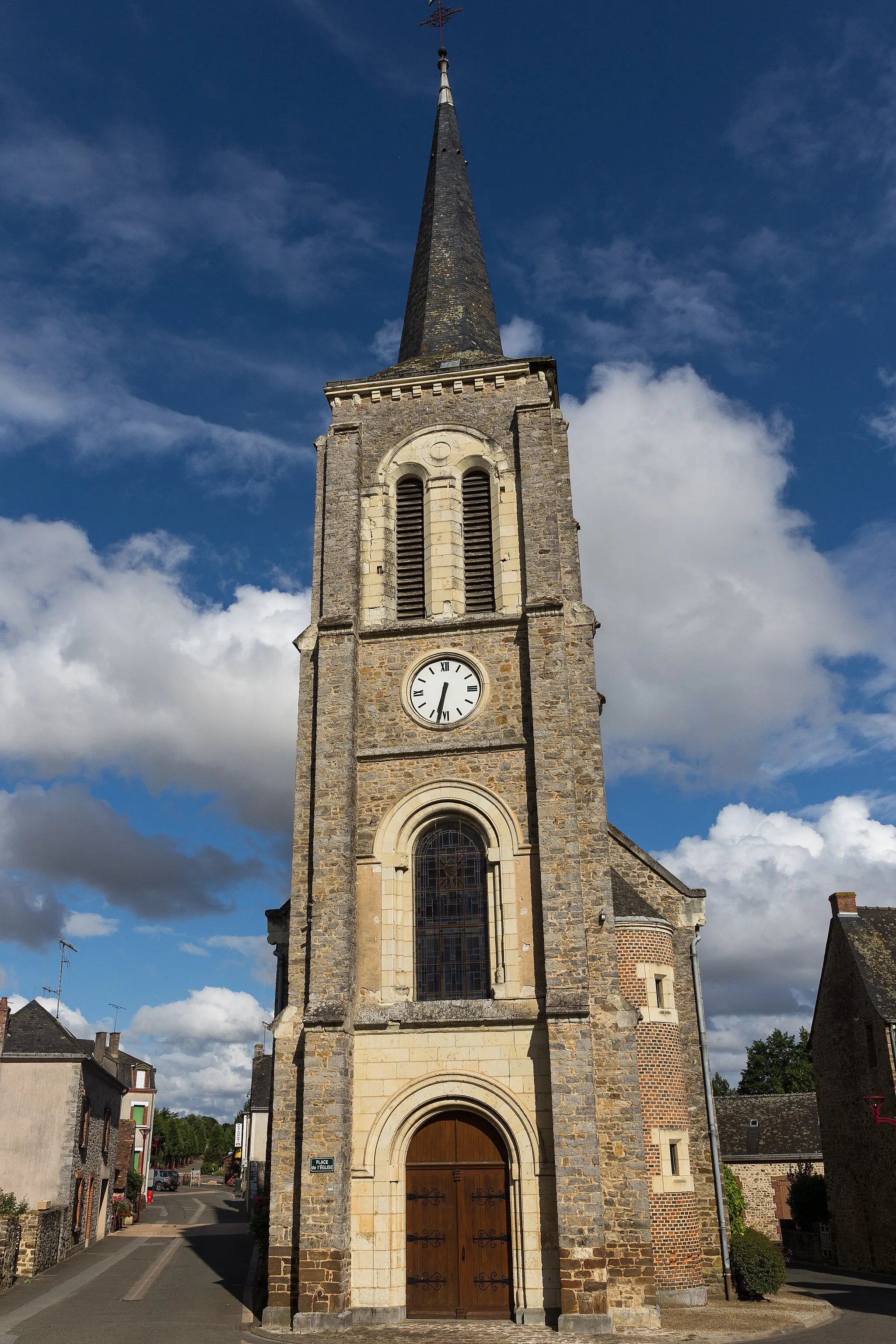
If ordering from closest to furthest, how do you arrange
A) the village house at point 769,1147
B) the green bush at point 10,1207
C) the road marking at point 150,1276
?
the road marking at point 150,1276 < the green bush at point 10,1207 < the village house at point 769,1147

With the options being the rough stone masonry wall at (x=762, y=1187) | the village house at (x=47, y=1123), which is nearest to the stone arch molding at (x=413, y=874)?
the village house at (x=47, y=1123)

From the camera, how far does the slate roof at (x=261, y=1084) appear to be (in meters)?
47.1

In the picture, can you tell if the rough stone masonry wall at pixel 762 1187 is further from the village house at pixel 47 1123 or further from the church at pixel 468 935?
the village house at pixel 47 1123

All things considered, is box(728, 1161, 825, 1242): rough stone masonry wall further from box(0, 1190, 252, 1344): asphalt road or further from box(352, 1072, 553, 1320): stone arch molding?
box(352, 1072, 553, 1320): stone arch molding

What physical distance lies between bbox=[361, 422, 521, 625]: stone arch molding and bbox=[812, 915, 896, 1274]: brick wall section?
15.0 meters

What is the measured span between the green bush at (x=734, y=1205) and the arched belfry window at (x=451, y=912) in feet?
22.8

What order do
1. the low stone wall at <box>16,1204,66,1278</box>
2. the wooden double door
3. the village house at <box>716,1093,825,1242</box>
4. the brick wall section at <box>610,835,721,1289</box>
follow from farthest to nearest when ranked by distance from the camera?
the village house at <box>716,1093,825,1242</box> < the low stone wall at <box>16,1204,66,1278</box> < the brick wall section at <box>610,835,721,1289</box> < the wooden double door

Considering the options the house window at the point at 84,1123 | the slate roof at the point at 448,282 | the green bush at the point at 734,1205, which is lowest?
the green bush at the point at 734,1205

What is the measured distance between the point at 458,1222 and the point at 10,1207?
36.4 ft

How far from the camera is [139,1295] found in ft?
61.2

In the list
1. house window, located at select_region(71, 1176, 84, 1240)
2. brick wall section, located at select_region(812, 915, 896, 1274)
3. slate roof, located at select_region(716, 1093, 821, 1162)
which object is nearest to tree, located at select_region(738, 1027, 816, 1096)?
slate roof, located at select_region(716, 1093, 821, 1162)

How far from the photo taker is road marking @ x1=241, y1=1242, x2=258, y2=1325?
15.2 meters

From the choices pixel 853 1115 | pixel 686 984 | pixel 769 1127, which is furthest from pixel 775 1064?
pixel 686 984

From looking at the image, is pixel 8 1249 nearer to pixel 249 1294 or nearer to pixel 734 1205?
pixel 249 1294
